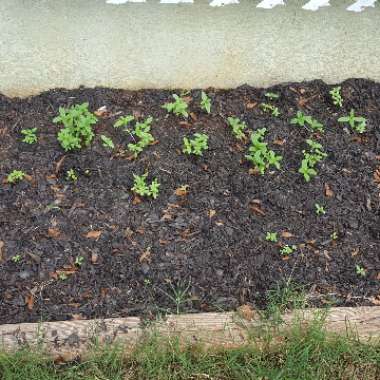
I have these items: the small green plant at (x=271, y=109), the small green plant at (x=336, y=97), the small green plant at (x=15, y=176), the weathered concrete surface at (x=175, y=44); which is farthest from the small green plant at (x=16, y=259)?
the small green plant at (x=336, y=97)

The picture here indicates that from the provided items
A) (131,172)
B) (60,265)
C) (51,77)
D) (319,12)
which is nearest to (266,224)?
(131,172)

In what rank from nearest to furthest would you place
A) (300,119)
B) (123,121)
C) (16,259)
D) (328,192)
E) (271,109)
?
(16,259), (328,192), (123,121), (300,119), (271,109)

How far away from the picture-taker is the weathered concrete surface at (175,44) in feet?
10.7

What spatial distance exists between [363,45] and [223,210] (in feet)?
4.56

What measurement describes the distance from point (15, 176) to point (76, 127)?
432mm

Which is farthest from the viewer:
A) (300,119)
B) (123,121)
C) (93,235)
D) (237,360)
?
(300,119)

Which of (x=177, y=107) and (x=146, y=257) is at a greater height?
(x=177, y=107)

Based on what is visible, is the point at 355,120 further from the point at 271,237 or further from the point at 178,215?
the point at 178,215

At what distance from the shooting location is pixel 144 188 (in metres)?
3.01

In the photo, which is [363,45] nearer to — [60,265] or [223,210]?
[223,210]

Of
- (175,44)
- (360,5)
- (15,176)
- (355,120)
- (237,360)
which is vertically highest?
(360,5)

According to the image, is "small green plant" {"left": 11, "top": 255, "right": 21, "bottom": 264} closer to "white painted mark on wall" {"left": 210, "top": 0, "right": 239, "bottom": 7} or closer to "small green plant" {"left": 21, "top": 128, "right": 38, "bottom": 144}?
"small green plant" {"left": 21, "top": 128, "right": 38, "bottom": 144}

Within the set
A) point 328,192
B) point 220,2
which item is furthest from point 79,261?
point 220,2

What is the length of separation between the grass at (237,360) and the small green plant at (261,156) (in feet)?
2.85
